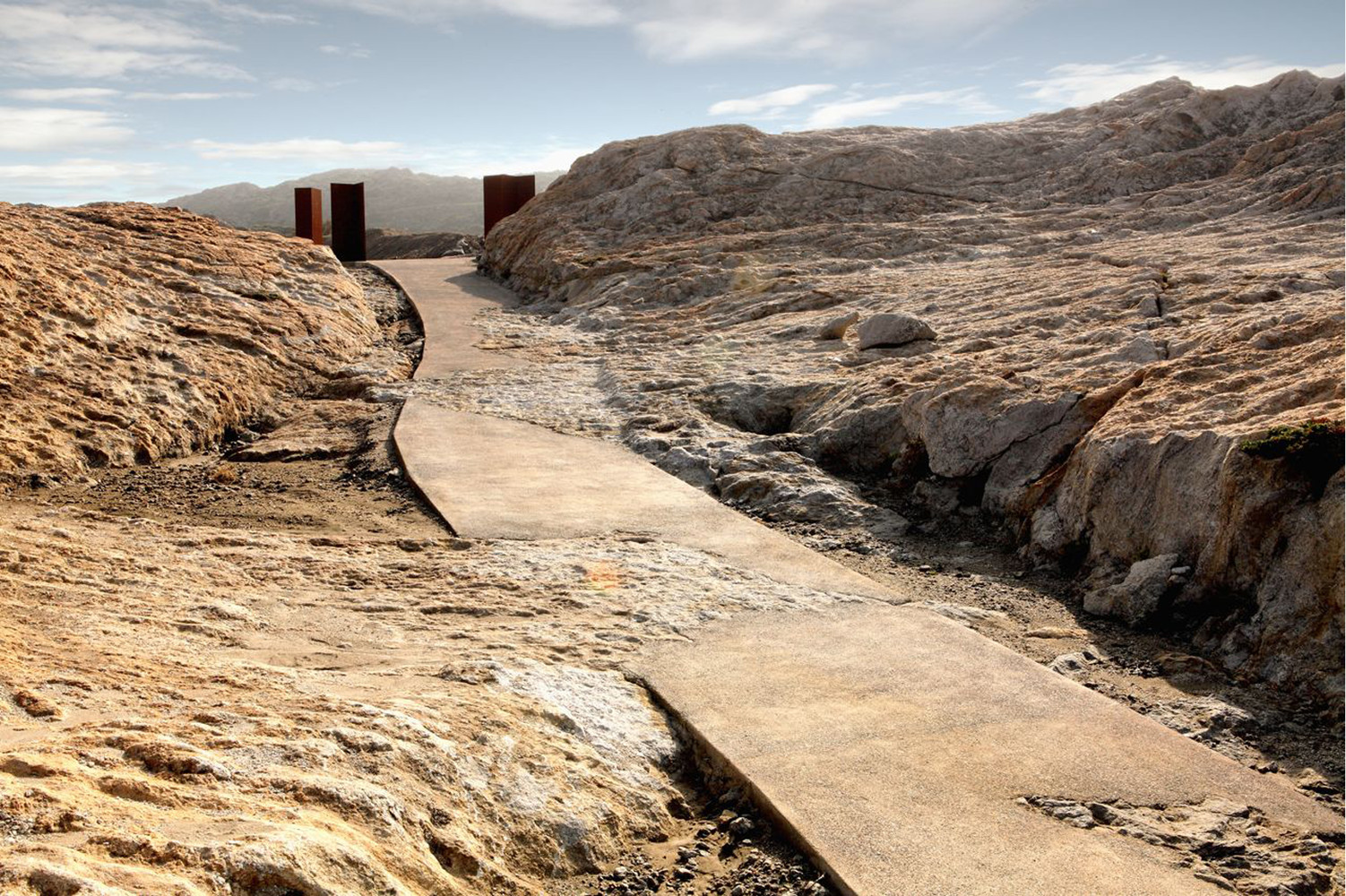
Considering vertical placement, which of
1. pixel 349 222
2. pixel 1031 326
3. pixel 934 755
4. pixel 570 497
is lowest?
pixel 934 755

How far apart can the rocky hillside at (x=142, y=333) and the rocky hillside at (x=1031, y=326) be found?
267 centimetres

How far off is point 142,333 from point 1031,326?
6.24 meters

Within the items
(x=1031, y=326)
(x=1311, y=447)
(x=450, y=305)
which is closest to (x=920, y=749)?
(x=1311, y=447)

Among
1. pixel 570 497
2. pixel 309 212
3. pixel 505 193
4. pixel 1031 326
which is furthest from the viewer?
pixel 505 193

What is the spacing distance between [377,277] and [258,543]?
10132 mm

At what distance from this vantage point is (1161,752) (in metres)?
3.39

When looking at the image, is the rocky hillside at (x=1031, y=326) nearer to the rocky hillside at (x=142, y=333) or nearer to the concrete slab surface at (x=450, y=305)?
the concrete slab surface at (x=450, y=305)

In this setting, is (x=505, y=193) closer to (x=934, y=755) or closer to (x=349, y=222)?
(x=349, y=222)

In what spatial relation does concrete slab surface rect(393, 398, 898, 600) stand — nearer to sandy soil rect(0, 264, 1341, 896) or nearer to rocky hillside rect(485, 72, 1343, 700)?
sandy soil rect(0, 264, 1341, 896)

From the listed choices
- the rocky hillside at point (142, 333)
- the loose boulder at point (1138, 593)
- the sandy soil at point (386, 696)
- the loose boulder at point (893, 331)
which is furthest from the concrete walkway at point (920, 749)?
the loose boulder at point (893, 331)

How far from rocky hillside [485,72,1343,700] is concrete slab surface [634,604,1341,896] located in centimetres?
99

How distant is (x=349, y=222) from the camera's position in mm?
18781

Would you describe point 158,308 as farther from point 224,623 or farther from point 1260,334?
point 1260,334

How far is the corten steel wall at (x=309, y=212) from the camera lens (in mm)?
17680
